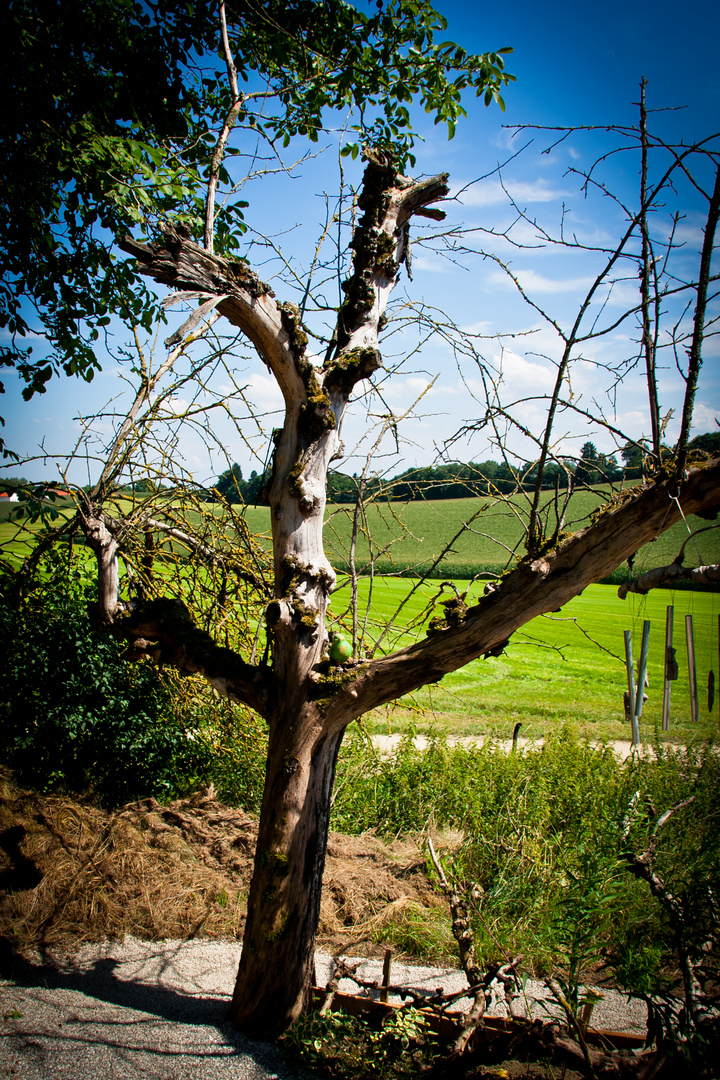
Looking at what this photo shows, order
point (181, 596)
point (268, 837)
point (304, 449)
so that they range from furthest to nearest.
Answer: point (181, 596)
point (304, 449)
point (268, 837)

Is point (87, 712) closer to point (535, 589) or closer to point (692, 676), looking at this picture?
point (535, 589)

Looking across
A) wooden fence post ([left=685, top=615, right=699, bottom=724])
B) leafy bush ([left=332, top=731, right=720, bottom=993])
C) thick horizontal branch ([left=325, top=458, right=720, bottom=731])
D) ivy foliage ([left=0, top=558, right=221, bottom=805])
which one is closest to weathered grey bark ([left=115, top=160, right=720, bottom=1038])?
thick horizontal branch ([left=325, top=458, right=720, bottom=731])

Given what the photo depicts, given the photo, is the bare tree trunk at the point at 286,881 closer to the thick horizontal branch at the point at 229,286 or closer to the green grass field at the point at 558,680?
the green grass field at the point at 558,680

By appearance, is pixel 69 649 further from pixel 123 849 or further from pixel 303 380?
pixel 303 380

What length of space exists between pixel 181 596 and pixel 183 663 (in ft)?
4.82

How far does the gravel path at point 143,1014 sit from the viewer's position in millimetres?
2533

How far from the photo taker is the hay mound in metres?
3.95

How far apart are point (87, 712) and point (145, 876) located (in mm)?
1557

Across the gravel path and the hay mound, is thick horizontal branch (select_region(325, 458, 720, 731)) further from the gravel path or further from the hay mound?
the hay mound

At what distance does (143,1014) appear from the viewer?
3.04m

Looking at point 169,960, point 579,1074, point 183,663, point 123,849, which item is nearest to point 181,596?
point 183,663

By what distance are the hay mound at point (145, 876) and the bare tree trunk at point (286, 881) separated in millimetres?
1526

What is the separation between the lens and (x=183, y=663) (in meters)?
2.95

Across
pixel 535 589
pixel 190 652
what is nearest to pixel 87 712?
pixel 190 652
